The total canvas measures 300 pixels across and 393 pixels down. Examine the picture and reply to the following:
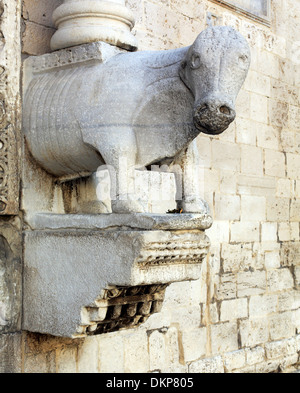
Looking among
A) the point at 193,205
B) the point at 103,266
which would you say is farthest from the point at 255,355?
the point at 103,266

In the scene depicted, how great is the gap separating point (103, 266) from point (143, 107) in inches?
29.9

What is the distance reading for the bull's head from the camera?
2.74 m

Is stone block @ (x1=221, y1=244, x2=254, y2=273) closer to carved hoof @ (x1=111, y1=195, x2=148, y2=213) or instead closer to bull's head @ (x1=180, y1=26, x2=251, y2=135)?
carved hoof @ (x1=111, y1=195, x2=148, y2=213)

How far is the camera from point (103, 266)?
9.59 ft

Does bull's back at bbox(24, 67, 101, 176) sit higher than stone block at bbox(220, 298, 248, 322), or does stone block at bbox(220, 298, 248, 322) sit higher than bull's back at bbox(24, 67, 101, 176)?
bull's back at bbox(24, 67, 101, 176)

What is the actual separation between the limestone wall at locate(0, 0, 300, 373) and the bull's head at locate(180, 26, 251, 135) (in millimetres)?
1131

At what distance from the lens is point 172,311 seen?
182 inches

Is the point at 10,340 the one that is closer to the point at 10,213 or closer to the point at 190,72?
the point at 10,213

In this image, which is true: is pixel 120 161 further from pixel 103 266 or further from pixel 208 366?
pixel 208 366

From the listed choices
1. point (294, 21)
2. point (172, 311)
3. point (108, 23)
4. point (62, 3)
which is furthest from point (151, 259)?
point (294, 21)

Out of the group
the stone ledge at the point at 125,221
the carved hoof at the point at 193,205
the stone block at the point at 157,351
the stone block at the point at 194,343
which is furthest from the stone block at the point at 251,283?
the stone ledge at the point at 125,221

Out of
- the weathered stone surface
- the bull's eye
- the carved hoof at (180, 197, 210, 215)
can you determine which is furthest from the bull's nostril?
the weathered stone surface

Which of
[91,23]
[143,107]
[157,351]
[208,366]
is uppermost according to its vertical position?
[91,23]

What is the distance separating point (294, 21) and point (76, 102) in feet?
12.8
